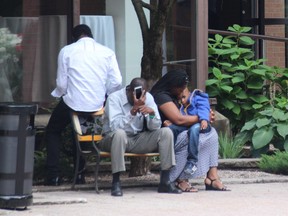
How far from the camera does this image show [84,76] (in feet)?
34.0

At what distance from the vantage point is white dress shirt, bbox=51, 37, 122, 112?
10.3m

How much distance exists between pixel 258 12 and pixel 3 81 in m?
6.28

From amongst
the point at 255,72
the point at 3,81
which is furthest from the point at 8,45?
the point at 255,72

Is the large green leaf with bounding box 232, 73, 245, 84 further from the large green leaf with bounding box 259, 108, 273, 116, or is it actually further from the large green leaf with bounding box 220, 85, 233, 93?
the large green leaf with bounding box 259, 108, 273, 116

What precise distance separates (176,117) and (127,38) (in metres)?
2.76

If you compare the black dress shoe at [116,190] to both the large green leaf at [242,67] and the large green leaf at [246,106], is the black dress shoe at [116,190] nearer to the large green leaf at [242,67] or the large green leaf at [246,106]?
the large green leaf at [246,106]

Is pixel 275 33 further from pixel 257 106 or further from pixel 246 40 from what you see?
pixel 257 106

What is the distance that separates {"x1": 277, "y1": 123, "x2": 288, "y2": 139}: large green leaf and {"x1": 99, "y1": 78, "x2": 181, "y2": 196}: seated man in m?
2.76

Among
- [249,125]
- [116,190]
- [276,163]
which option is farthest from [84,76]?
[249,125]

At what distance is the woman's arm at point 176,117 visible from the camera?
10.3 m

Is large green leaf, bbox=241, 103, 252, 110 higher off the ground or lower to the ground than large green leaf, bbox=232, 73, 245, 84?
lower

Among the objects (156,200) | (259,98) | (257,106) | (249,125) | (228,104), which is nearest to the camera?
(156,200)

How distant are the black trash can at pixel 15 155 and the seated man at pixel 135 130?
129 cm

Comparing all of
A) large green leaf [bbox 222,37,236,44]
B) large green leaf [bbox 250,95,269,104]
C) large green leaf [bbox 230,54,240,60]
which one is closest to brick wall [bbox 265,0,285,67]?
large green leaf [bbox 222,37,236,44]
